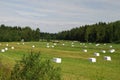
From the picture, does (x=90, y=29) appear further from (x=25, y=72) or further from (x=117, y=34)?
(x=25, y=72)

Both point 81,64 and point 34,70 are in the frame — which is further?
point 81,64

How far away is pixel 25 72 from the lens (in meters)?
14.4

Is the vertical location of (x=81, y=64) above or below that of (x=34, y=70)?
below

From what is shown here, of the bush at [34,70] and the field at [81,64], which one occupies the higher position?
the bush at [34,70]

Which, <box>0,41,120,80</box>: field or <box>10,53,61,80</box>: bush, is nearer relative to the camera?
<box>10,53,61,80</box>: bush

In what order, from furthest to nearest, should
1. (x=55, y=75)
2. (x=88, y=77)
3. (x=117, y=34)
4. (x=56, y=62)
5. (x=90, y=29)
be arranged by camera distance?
(x=90, y=29)
(x=117, y=34)
(x=56, y=62)
(x=88, y=77)
(x=55, y=75)

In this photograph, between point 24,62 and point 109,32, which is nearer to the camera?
point 24,62

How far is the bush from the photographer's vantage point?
1429cm

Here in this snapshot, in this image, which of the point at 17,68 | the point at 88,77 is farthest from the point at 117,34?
the point at 17,68

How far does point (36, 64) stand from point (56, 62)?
83.0 feet

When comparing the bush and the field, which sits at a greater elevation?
the bush

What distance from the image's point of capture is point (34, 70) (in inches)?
573

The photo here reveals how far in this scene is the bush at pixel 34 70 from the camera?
14.3m

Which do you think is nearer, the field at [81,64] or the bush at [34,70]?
the bush at [34,70]
